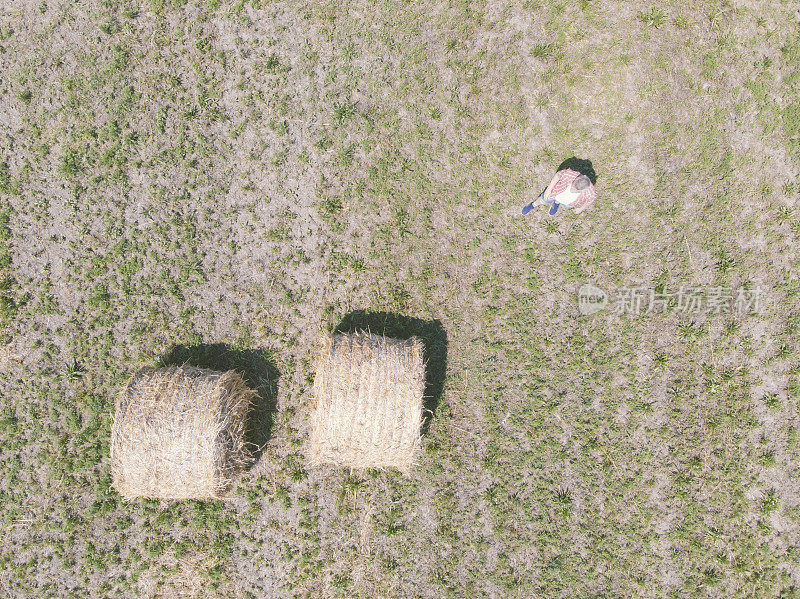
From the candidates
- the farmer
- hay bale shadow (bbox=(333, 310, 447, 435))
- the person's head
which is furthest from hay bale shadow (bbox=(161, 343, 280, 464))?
the person's head

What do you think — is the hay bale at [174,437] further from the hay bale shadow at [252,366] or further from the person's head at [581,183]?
the person's head at [581,183]

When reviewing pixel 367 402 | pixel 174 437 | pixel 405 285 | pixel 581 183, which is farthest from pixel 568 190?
pixel 174 437

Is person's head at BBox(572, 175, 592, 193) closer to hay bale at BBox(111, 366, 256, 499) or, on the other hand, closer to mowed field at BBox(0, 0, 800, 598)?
mowed field at BBox(0, 0, 800, 598)

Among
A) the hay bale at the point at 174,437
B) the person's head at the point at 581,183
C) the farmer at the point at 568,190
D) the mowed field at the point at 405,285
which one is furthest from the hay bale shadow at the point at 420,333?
the person's head at the point at 581,183

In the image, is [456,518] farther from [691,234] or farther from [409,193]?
[691,234]

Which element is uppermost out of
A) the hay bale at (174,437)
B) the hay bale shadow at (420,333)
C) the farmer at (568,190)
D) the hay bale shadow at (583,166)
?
the hay bale shadow at (583,166)

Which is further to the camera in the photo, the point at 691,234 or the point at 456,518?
the point at 691,234

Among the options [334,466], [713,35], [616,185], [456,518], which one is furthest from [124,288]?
[713,35]
